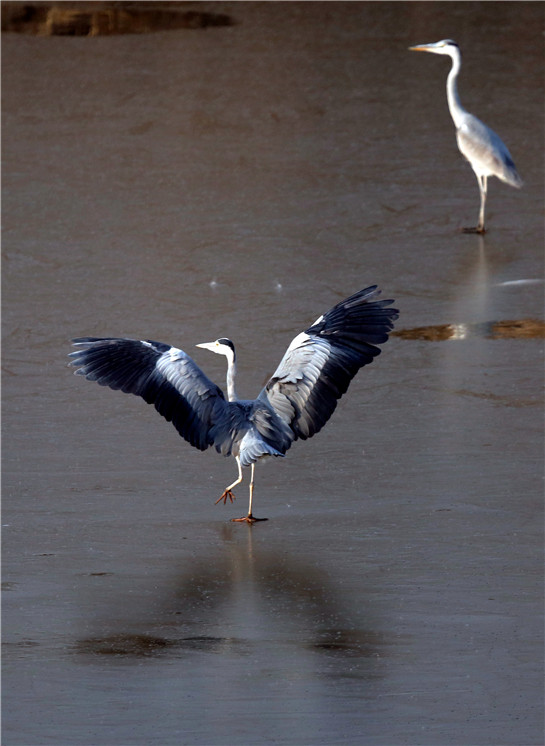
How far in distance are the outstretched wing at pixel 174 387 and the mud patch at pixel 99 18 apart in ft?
40.9

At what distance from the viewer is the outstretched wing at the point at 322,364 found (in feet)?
21.9

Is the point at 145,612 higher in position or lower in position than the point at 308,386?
lower

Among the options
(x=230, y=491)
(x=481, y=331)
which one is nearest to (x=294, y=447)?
(x=230, y=491)

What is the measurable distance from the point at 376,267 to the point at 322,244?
674mm

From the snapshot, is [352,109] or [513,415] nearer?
[513,415]

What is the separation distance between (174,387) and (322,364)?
666mm

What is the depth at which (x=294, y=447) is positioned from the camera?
7609mm

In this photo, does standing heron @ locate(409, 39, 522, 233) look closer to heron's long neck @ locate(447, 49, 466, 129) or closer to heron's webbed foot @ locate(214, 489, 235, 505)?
heron's long neck @ locate(447, 49, 466, 129)

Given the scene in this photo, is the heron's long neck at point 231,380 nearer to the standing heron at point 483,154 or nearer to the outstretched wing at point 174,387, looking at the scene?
the outstretched wing at point 174,387

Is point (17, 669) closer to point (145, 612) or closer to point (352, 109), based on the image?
point (145, 612)

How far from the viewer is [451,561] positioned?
240 inches

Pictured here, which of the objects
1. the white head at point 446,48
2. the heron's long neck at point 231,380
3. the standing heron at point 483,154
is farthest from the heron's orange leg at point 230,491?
the white head at point 446,48

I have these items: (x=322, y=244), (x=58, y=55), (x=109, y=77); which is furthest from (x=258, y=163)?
(x=58, y=55)

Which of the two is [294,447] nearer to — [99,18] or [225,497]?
[225,497]
